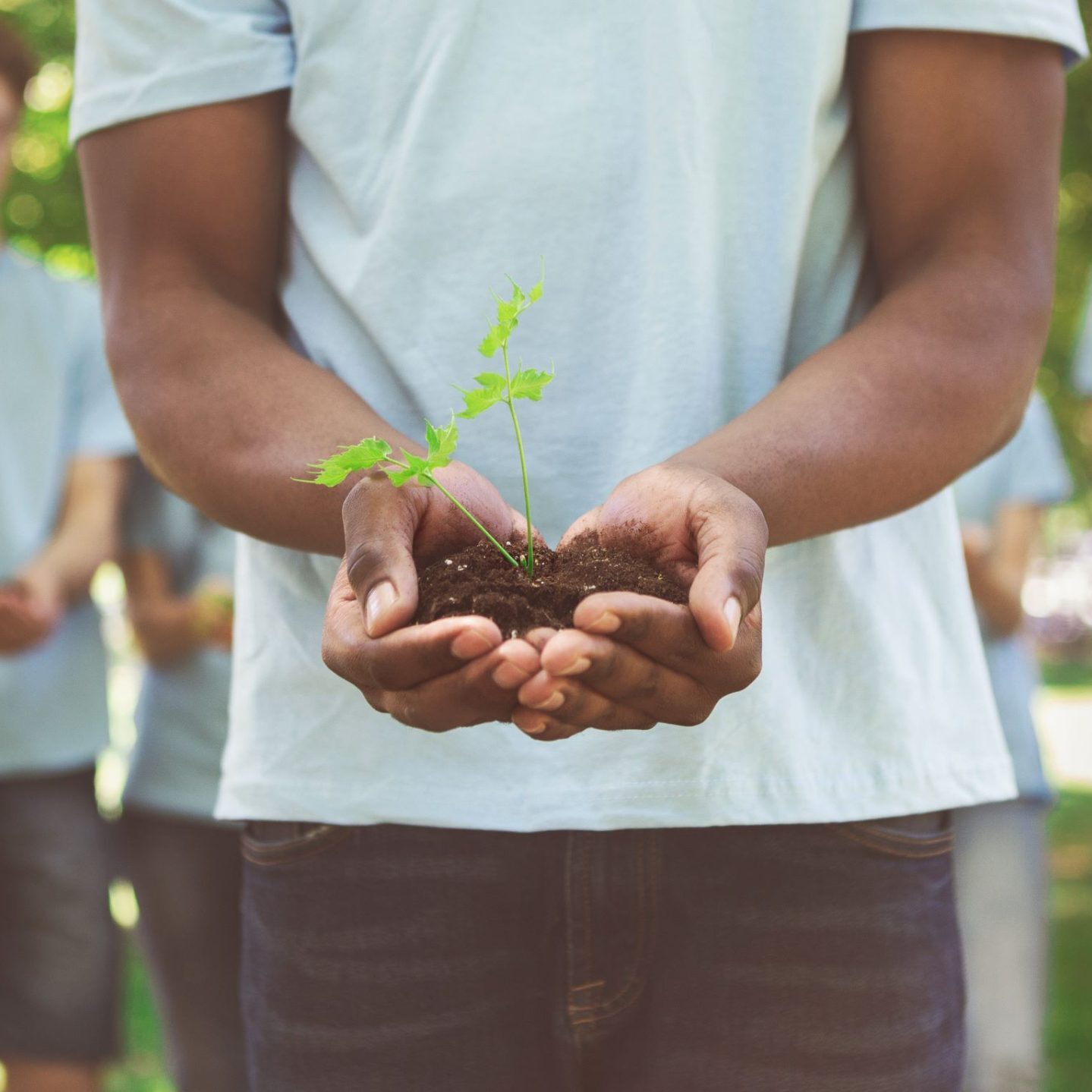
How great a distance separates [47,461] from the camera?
13.3 feet

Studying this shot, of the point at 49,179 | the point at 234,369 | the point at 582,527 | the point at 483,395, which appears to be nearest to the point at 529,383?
the point at 483,395

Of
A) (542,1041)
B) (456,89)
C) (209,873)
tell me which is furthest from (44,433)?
(542,1041)

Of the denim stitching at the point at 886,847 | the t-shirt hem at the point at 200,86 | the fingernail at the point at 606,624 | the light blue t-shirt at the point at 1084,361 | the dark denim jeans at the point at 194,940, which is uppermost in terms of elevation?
the t-shirt hem at the point at 200,86

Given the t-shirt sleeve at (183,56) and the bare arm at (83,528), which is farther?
the bare arm at (83,528)

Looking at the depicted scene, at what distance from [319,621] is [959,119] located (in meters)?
1.04

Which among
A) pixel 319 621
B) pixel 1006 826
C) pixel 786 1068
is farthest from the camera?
pixel 1006 826

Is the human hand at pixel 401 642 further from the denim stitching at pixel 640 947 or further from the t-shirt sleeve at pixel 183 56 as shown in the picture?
the t-shirt sleeve at pixel 183 56

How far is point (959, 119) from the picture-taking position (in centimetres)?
182

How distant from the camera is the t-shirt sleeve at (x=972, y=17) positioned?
1776 mm

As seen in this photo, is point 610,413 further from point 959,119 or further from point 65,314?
point 65,314

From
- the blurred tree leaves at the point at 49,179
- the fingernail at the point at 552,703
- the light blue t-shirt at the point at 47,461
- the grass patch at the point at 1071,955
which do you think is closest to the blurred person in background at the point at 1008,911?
the grass patch at the point at 1071,955

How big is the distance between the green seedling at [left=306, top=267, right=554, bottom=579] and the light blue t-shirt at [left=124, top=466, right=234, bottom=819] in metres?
2.43

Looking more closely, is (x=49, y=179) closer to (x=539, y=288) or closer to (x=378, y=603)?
(x=539, y=288)

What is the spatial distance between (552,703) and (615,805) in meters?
0.41
